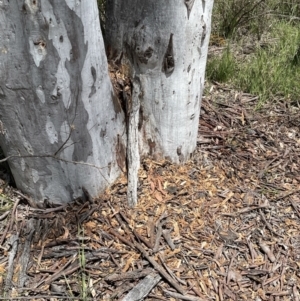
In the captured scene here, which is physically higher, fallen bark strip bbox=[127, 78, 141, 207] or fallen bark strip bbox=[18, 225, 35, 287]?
fallen bark strip bbox=[127, 78, 141, 207]

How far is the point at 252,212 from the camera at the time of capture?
2461mm

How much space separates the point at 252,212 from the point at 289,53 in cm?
187

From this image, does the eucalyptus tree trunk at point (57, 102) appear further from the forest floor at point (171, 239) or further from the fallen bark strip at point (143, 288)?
the fallen bark strip at point (143, 288)

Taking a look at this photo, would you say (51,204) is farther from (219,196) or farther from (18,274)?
(219,196)

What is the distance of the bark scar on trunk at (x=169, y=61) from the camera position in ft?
7.01

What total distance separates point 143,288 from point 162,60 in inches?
43.0

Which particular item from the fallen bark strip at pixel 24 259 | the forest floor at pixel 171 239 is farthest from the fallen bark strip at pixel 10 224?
the fallen bark strip at pixel 24 259

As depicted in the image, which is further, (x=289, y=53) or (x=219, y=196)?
(x=289, y=53)

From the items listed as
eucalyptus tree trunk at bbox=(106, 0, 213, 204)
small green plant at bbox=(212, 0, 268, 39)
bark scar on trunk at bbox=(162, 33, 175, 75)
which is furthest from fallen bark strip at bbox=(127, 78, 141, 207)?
small green plant at bbox=(212, 0, 268, 39)

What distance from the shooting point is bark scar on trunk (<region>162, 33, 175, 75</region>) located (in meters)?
2.14

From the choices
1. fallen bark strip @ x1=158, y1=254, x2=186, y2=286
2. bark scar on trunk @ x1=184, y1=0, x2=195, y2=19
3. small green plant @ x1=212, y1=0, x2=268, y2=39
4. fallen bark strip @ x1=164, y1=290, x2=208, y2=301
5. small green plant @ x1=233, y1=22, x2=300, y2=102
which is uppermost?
bark scar on trunk @ x1=184, y1=0, x2=195, y2=19

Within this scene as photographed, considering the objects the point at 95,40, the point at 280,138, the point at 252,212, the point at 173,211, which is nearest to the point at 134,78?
the point at 95,40

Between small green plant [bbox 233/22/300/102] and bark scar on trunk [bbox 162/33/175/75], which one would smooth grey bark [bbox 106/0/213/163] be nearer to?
bark scar on trunk [bbox 162/33/175/75]

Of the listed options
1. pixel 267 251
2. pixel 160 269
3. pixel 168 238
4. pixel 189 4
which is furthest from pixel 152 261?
pixel 189 4
